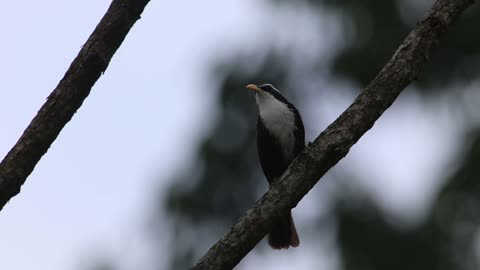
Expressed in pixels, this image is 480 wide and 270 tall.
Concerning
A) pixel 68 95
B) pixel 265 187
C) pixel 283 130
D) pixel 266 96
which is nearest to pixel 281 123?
pixel 283 130

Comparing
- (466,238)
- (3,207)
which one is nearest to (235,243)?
(3,207)

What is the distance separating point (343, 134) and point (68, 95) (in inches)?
46.9

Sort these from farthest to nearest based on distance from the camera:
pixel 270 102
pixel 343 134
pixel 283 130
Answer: pixel 270 102 → pixel 283 130 → pixel 343 134

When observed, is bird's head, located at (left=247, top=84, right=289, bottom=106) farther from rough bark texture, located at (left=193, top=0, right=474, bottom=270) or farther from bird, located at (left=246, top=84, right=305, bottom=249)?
rough bark texture, located at (left=193, top=0, right=474, bottom=270)

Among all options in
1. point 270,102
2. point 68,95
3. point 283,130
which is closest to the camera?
point 68,95

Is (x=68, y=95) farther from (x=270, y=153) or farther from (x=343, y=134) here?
(x=270, y=153)

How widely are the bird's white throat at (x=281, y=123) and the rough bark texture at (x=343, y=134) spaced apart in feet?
6.06

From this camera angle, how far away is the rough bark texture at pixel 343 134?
12.2ft

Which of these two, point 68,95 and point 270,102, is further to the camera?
point 270,102

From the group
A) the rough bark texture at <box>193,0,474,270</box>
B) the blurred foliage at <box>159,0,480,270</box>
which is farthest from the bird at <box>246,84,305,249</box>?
the blurred foliage at <box>159,0,480,270</box>

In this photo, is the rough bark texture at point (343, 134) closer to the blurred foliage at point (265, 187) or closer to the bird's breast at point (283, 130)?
the bird's breast at point (283, 130)

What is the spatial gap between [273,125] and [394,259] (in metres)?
3.13

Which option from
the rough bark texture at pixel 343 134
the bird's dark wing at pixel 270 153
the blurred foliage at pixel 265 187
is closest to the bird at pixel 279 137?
the bird's dark wing at pixel 270 153

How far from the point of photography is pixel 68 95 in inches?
138
